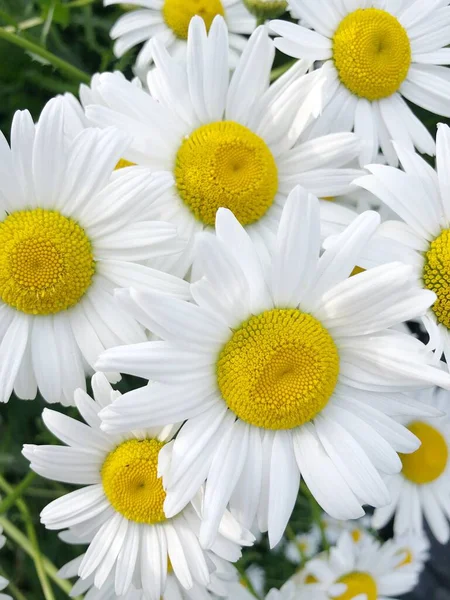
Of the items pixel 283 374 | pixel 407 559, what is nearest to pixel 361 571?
pixel 407 559

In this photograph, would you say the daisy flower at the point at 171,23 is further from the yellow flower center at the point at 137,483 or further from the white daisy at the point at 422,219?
the yellow flower center at the point at 137,483

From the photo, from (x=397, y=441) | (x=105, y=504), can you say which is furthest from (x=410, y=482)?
(x=105, y=504)

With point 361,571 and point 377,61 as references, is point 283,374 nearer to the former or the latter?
point 377,61

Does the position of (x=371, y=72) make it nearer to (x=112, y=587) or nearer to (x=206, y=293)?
(x=206, y=293)

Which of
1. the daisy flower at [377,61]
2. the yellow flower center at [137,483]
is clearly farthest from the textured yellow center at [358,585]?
the daisy flower at [377,61]

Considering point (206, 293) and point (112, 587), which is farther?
point (112, 587)
